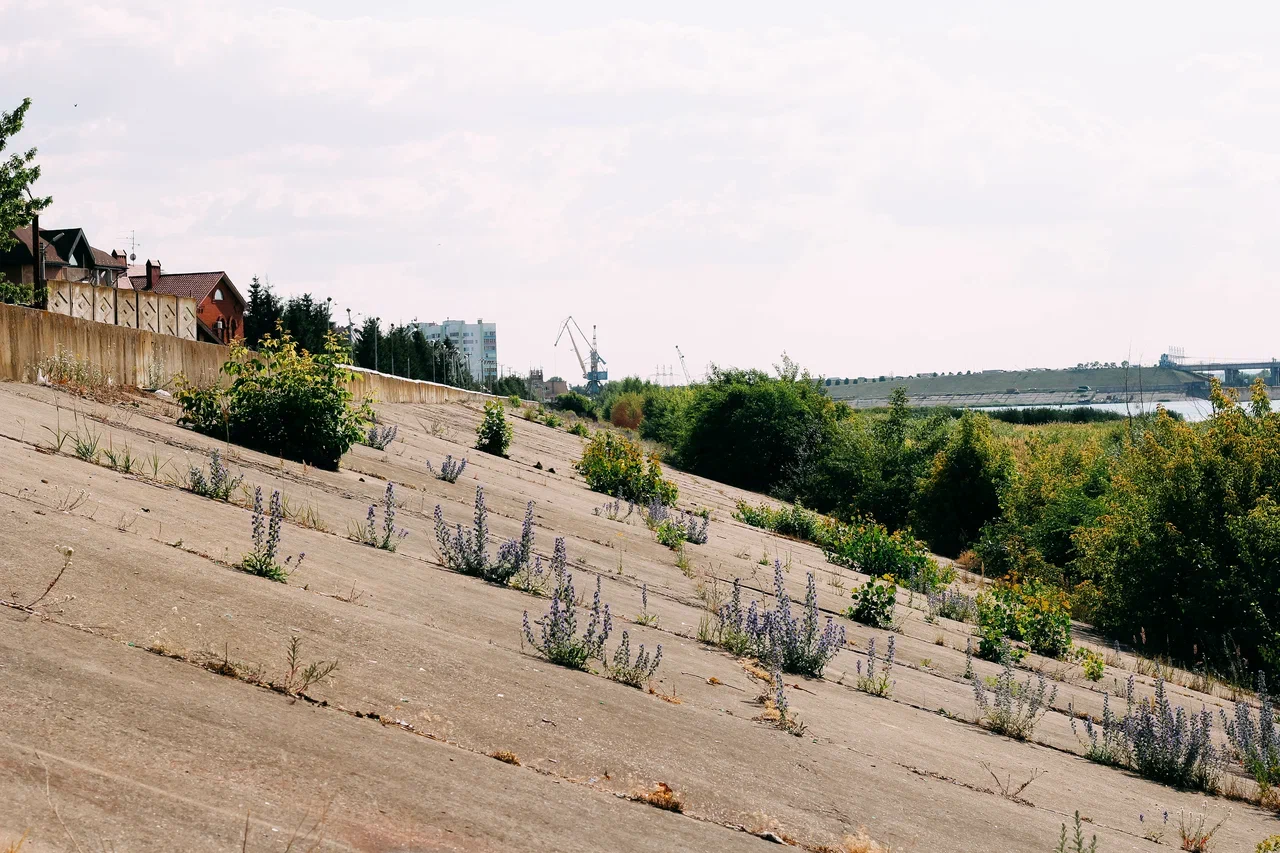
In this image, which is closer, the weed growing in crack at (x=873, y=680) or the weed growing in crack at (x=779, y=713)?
the weed growing in crack at (x=779, y=713)

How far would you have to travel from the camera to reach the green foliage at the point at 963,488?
2789 cm

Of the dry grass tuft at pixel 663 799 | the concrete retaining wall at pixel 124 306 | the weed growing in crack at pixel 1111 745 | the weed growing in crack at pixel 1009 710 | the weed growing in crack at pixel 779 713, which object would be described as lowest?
the weed growing in crack at pixel 1111 745

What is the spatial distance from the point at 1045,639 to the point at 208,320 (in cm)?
7597

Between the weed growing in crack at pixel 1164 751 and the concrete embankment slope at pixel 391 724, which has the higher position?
the concrete embankment slope at pixel 391 724

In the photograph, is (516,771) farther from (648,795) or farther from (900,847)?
(900,847)

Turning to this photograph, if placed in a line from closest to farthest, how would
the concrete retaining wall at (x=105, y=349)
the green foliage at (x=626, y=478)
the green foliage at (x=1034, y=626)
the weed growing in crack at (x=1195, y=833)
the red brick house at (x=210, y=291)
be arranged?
the weed growing in crack at (x=1195, y=833)
the concrete retaining wall at (x=105, y=349)
the green foliage at (x=1034, y=626)
the green foliage at (x=626, y=478)
the red brick house at (x=210, y=291)

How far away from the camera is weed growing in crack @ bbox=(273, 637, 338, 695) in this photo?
3.74 meters

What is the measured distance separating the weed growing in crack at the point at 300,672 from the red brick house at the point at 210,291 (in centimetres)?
7619

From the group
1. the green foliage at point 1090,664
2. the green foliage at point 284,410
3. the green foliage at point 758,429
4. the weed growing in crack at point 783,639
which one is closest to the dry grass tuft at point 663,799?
the weed growing in crack at point 783,639

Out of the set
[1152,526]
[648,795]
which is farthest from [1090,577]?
[648,795]

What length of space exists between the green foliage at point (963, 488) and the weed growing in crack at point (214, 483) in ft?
75.7

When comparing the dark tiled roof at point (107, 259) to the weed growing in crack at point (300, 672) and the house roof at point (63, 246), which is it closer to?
the house roof at point (63, 246)

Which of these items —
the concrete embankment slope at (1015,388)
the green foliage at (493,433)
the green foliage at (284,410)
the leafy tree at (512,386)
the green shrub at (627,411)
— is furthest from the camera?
the concrete embankment slope at (1015,388)

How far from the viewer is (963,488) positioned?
28344mm
